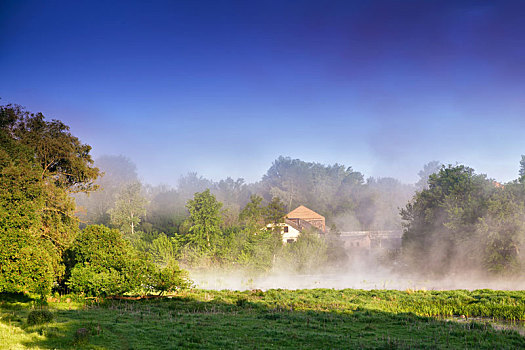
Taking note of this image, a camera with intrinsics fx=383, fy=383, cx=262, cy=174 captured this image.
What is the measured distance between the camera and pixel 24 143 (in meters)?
23.2

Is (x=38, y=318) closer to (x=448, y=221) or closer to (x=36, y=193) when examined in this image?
(x=36, y=193)

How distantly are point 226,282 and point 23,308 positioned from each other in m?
20.0

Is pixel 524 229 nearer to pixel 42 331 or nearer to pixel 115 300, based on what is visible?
pixel 115 300

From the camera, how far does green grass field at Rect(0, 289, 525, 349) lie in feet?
35.1

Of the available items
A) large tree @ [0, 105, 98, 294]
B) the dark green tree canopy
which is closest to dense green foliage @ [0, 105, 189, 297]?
large tree @ [0, 105, 98, 294]

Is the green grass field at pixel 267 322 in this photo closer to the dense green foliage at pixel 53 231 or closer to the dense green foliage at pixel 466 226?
the dense green foliage at pixel 53 231

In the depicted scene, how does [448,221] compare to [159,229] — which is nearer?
[448,221]

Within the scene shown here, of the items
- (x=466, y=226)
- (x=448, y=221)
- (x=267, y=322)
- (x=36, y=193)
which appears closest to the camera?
(x=267, y=322)

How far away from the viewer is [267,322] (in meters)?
14.5

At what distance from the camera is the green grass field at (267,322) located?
1070 cm

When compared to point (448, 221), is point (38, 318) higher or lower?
lower

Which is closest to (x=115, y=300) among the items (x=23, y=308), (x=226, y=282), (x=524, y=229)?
(x=23, y=308)

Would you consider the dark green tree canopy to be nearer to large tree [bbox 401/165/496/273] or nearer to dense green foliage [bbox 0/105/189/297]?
dense green foliage [bbox 0/105/189/297]

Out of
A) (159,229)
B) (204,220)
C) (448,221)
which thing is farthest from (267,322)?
(159,229)
